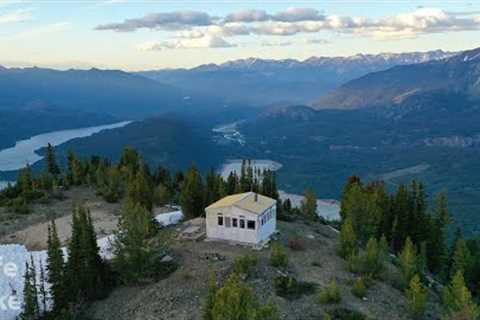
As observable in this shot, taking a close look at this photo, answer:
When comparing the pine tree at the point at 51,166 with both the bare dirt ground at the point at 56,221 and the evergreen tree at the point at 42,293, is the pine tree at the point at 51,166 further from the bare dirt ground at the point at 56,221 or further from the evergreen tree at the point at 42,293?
the evergreen tree at the point at 42,293

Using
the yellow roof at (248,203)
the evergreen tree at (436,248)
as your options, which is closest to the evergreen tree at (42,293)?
the yellow roof at (248,203)

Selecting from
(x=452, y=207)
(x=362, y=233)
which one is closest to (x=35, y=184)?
(x=362, y=233)

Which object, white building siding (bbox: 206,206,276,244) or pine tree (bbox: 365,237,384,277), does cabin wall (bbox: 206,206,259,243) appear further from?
pine tree (bbox: 365,237,384,277)

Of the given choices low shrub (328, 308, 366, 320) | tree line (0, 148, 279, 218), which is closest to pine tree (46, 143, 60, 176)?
tree line (0, 148, 279, 218)

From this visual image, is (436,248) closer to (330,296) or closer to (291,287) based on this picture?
(291,287)

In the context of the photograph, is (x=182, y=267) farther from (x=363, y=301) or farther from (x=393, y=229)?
(x=393, y=229)

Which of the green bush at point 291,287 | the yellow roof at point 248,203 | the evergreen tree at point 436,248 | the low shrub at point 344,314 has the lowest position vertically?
the evergreen tree at point 436,248
